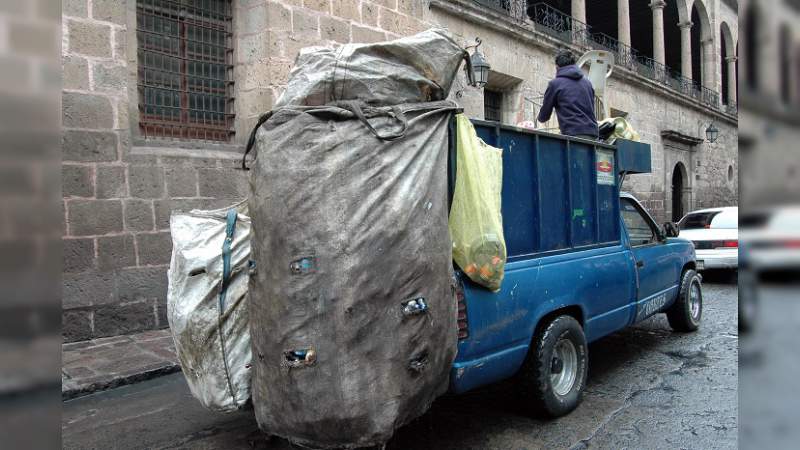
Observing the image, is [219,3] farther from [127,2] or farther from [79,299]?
[79,299]

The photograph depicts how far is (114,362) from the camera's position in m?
5.66

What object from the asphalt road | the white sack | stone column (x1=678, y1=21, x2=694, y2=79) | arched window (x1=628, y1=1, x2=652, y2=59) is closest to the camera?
the white sack

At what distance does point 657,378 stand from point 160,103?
652cm

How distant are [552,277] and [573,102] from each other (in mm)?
2750

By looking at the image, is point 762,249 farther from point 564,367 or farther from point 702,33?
point 702,33

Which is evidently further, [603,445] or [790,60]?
[603,445]

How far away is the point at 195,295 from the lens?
136 inches

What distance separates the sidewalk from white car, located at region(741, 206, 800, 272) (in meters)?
5.44

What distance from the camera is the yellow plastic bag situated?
3.36m

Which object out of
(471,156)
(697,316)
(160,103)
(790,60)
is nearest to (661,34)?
(697,316)

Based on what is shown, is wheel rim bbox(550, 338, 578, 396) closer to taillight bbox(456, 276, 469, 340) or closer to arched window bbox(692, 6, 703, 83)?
taillight bbox(456, 276, 469, 340)

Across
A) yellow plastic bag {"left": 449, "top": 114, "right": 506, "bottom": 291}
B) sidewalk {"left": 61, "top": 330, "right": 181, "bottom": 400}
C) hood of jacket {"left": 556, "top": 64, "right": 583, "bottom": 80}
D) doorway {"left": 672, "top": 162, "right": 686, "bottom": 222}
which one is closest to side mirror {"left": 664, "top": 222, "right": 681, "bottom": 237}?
hood of jacket {"left": 556, "top": 64, "right": 583, "bottom": 80}

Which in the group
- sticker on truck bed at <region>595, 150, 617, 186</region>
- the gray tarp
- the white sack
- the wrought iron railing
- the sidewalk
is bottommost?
the sidewalk

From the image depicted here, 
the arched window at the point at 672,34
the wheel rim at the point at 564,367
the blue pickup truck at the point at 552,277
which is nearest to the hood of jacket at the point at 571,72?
the blue pickup truck at the point at 552,277
